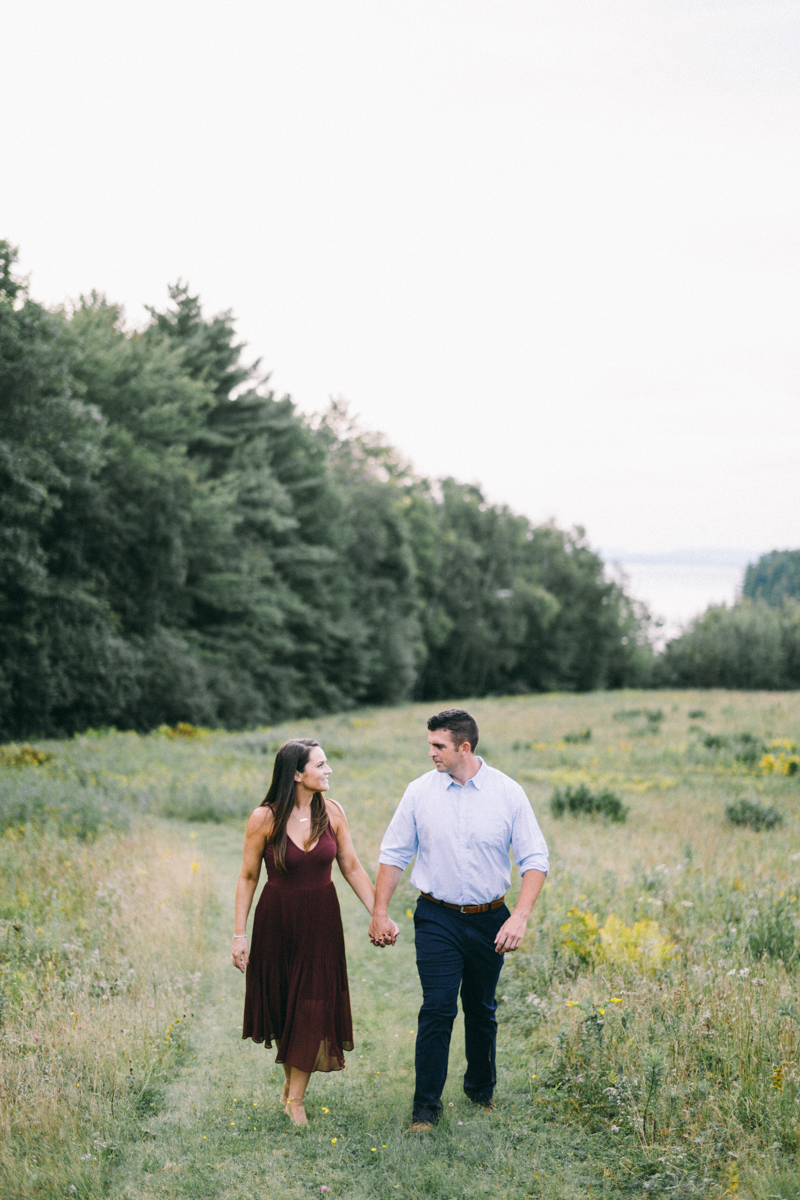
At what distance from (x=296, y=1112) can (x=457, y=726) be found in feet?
7.41

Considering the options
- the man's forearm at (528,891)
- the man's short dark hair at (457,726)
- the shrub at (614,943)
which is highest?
the man's short dark hair at (457,726)

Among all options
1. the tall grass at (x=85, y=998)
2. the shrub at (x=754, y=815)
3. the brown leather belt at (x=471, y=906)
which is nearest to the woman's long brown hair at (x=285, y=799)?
the brown leather belt at (x=471, y=906)

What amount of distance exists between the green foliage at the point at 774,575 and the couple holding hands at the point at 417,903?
118 meters

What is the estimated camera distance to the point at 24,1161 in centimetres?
414

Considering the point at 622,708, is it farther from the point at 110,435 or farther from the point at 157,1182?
the point at 157,1182

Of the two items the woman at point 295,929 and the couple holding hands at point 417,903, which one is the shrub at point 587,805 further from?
the woman at point 295,929

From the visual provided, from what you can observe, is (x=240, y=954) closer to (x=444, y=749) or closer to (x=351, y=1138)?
(x=351, y=1138)

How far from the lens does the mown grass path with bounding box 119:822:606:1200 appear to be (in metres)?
4.14

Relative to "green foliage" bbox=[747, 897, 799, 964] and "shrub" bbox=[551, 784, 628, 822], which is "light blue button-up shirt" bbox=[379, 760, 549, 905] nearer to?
"green foliage" bbox=[747, 897, 799, 964]

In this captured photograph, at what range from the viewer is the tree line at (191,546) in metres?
24.6

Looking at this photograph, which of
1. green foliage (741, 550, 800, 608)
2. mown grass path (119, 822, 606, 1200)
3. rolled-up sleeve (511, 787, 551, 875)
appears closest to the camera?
mown grass path (119, 822, 606, 1200)

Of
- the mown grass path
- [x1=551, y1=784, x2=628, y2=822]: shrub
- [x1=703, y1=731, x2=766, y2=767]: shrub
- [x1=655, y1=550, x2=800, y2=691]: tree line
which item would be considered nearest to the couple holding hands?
the mown grass path

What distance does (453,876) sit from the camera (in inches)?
184

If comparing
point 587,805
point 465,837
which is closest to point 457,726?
point 465,837
